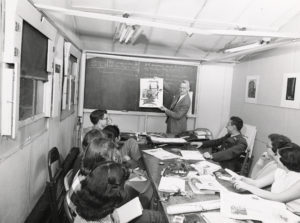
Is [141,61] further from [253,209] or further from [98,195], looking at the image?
[98,195]

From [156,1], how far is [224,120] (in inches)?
115

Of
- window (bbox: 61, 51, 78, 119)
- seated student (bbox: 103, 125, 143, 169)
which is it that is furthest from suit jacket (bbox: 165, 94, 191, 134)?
seated student (bbox: 103, 125, 143, 169)

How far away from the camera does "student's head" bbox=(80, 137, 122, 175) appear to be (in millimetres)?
1680

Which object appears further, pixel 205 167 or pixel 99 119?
pixel 99 119

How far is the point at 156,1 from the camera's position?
3.26m

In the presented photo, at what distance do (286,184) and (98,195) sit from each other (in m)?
1.42

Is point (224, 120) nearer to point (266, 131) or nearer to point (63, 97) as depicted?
point (266, 131)

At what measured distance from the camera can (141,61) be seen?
4828 millimetres

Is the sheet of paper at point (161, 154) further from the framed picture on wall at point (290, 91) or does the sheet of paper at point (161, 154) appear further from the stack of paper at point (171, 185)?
the framed picture on wall at point (290, 91)

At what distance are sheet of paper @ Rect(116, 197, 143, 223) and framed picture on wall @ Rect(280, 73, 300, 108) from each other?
8.52 feet

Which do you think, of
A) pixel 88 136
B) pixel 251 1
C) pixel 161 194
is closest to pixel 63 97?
pixel 88 136

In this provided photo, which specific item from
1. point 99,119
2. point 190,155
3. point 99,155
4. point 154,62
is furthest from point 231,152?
point 154,62

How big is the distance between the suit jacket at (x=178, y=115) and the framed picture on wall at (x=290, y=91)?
136cm

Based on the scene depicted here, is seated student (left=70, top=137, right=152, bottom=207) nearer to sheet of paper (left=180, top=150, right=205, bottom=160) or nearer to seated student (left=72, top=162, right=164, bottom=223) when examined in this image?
seated student (left=72, top=162, right=164, bottom=223)
